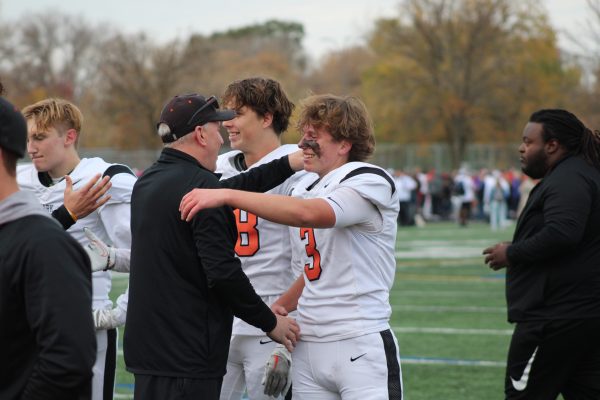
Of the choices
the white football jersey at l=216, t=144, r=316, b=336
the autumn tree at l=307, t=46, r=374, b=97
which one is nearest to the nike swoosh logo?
the white football jersey at l=216, t=144, r=316, b=336

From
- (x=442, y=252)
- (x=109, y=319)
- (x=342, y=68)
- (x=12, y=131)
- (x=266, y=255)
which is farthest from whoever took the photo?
(x=342, y=68)

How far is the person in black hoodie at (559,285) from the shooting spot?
5242mm

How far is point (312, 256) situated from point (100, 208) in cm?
131

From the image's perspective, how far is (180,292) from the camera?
403 cm

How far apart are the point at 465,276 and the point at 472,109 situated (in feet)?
112

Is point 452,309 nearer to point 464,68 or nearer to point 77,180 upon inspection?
point 77,180

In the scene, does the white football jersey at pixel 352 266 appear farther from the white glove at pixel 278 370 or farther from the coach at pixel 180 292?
the coach at pixel 180 292

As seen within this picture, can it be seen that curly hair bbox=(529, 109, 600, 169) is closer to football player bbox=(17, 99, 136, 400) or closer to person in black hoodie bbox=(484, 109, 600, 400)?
person in black hoodie bbox=(484, 109, 600, 400)

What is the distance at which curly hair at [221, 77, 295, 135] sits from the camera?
16.9 ft

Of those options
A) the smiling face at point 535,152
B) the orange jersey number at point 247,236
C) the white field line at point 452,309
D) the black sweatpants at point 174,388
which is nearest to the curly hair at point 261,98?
the orange jersey number at point 247,236

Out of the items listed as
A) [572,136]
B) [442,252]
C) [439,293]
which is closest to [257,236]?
[572,136]

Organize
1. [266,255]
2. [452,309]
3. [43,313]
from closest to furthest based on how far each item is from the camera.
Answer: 1. [43,313]
2. [266,255]
3. [452,309]

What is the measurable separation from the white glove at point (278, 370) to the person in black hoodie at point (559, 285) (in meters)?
1.47

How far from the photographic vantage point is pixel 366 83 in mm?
51969
